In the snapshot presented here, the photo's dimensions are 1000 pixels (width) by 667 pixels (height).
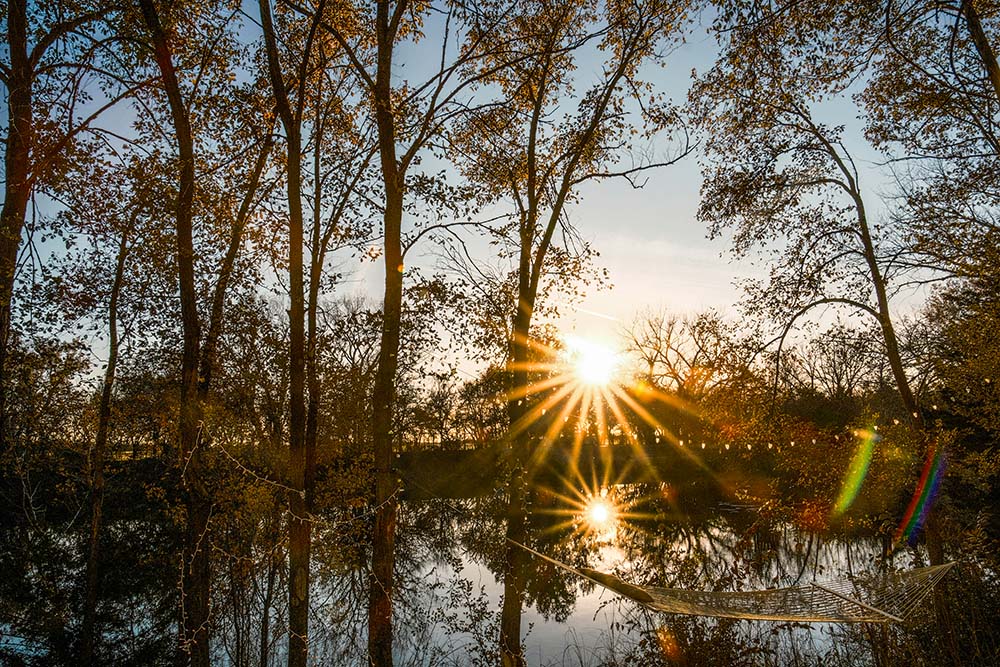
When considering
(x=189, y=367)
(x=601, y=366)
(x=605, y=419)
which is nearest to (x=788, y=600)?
(x=189, y=367)

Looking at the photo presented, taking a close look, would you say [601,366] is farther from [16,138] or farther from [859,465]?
[16,138]

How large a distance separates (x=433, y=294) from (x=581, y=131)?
366 centimetres

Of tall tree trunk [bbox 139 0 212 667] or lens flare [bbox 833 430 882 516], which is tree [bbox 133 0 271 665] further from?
lens flare [bbox 833 430 882 516]

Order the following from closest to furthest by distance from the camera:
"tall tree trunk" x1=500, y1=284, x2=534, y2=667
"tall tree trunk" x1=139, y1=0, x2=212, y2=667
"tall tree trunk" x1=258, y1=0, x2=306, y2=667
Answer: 1. "tall tree trunk" x1=258, y1=0, x2=306, y2=667
2. "tall tree trunk" x1=139, y1=0, x2=212, y2=667
3. "tall tree trunk" x1=500, y1=284, x2=534, y2=667

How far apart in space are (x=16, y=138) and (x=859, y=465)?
13151 millimetres

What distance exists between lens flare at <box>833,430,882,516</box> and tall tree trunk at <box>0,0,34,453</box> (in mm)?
12502

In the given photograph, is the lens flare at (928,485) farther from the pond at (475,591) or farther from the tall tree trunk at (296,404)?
the tall tree trunk at (296,404)

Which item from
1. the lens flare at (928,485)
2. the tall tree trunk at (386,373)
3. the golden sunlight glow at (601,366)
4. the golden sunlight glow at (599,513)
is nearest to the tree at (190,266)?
the tall tree trunk at (386,373)

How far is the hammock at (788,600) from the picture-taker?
4102 millimetres

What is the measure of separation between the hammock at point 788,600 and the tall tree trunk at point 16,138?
19.2 feet

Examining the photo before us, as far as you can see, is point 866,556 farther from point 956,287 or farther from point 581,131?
point 581,131

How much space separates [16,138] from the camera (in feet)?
21.3

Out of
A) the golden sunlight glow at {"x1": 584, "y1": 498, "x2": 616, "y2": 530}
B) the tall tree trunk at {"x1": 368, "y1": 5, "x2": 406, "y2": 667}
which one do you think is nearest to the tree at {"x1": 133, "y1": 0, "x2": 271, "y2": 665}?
the tall tree trunk at {"x1": 368, "y1": 5, "x2": 406, "y2": 667}

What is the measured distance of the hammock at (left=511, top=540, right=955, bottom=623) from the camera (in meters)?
4.10
